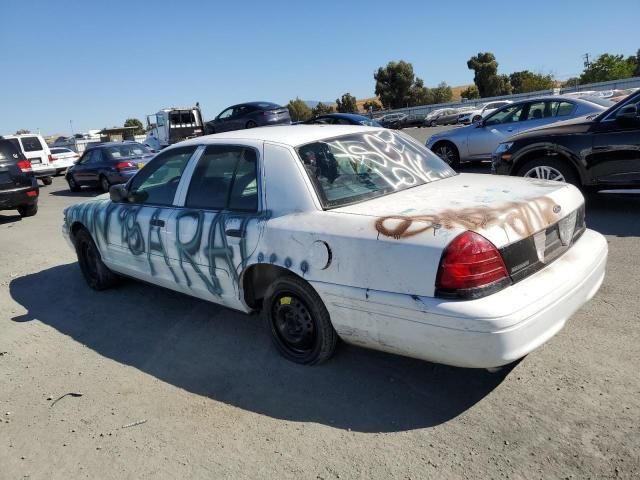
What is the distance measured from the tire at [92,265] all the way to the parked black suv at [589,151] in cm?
518

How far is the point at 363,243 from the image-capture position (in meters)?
2.95

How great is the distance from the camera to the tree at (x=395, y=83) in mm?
70562

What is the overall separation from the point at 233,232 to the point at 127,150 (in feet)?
41.1

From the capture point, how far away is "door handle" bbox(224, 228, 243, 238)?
368 centimetres

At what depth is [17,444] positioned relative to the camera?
10.3 feet

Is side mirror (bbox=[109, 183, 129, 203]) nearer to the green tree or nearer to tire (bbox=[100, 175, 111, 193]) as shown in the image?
tire (bbox=[100, 175, 111, 193])

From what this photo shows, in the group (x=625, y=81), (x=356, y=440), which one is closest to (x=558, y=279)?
(x=356, y=440)

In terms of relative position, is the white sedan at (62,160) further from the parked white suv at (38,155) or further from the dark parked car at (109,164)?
the dark parked car at (109,164)

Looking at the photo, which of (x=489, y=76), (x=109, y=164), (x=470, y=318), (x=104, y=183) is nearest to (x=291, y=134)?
(x=470, y=318)

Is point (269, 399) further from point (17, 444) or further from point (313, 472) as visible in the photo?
point (17, 444)

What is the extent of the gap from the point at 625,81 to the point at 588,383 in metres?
40.7

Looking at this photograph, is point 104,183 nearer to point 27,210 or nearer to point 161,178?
point 27,210

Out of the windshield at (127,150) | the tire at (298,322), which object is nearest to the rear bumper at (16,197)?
the windshield at (127,150)

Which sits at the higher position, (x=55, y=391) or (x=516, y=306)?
(x=516, y=306)
